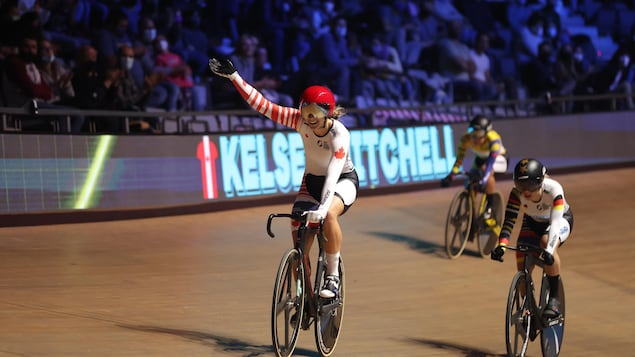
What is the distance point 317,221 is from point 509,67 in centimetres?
1282

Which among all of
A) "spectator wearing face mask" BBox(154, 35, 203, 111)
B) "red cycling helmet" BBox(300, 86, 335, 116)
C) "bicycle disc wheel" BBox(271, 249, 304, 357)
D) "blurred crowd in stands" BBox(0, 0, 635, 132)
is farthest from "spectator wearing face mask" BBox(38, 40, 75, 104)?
"bicycle disc wheel" BBox(271, 249, 304, 357)

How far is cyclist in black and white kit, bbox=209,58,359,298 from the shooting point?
7191mm

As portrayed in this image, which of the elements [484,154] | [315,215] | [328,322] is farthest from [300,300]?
[484,154]

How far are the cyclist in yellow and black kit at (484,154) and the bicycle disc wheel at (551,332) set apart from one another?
12.5ft

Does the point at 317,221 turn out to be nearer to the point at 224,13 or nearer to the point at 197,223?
the point at 197,223

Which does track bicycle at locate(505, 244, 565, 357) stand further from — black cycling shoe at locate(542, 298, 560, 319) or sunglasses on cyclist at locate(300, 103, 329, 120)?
sunglasses on cyclist at locate(300, 103, 329, 120)

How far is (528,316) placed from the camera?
24.7 feet

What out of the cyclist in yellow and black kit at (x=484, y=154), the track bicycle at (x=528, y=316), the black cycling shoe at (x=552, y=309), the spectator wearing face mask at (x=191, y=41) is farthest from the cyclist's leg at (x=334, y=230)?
the spectator wearing face mask at (x=191, y=41)

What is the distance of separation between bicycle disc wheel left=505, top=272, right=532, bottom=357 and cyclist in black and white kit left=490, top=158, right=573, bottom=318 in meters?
0.16

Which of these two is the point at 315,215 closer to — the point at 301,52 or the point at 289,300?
the point at 289,300

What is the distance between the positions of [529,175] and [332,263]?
56.6 inches

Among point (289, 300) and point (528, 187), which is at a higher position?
point (528, 187)

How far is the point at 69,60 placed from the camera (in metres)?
14.2

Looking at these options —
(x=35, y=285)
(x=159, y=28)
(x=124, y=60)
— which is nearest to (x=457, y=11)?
(x=159, y=28)
